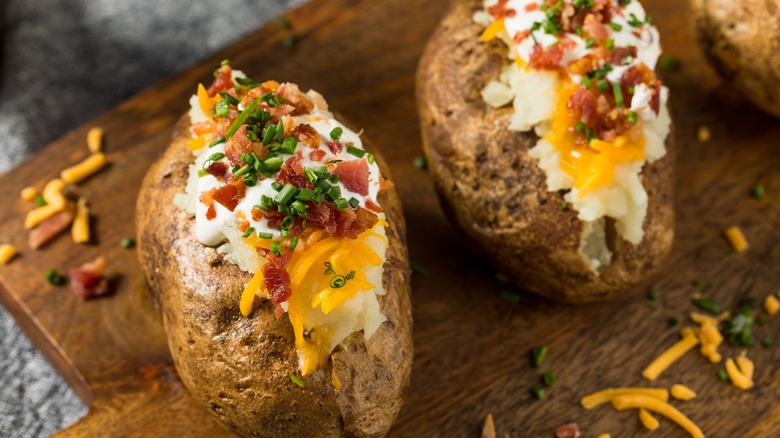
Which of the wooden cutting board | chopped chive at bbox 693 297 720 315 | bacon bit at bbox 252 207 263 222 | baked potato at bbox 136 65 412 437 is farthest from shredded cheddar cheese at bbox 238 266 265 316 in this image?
chopped chive at bbox 693 297 720 315

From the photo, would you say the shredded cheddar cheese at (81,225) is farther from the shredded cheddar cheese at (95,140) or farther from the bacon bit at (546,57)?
the bacon bit at (546,57)

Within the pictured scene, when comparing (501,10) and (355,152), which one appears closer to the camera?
(355,152)

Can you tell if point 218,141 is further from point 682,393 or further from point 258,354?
point 682,393

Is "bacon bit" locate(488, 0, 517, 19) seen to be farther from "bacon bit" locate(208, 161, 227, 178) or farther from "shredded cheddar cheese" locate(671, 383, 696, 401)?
"shredded cheddar cheese" locate(671, 383, 696, 401)

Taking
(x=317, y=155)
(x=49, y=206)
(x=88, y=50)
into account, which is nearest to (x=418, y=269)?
(x=317, y=155)

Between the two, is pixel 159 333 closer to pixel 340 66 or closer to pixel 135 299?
pixel 135 299

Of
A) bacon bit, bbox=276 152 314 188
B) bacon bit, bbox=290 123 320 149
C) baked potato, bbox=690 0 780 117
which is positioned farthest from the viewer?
baked potato, bbox=690 0 780 117

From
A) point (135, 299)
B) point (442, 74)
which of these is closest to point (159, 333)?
point (135, 299)
